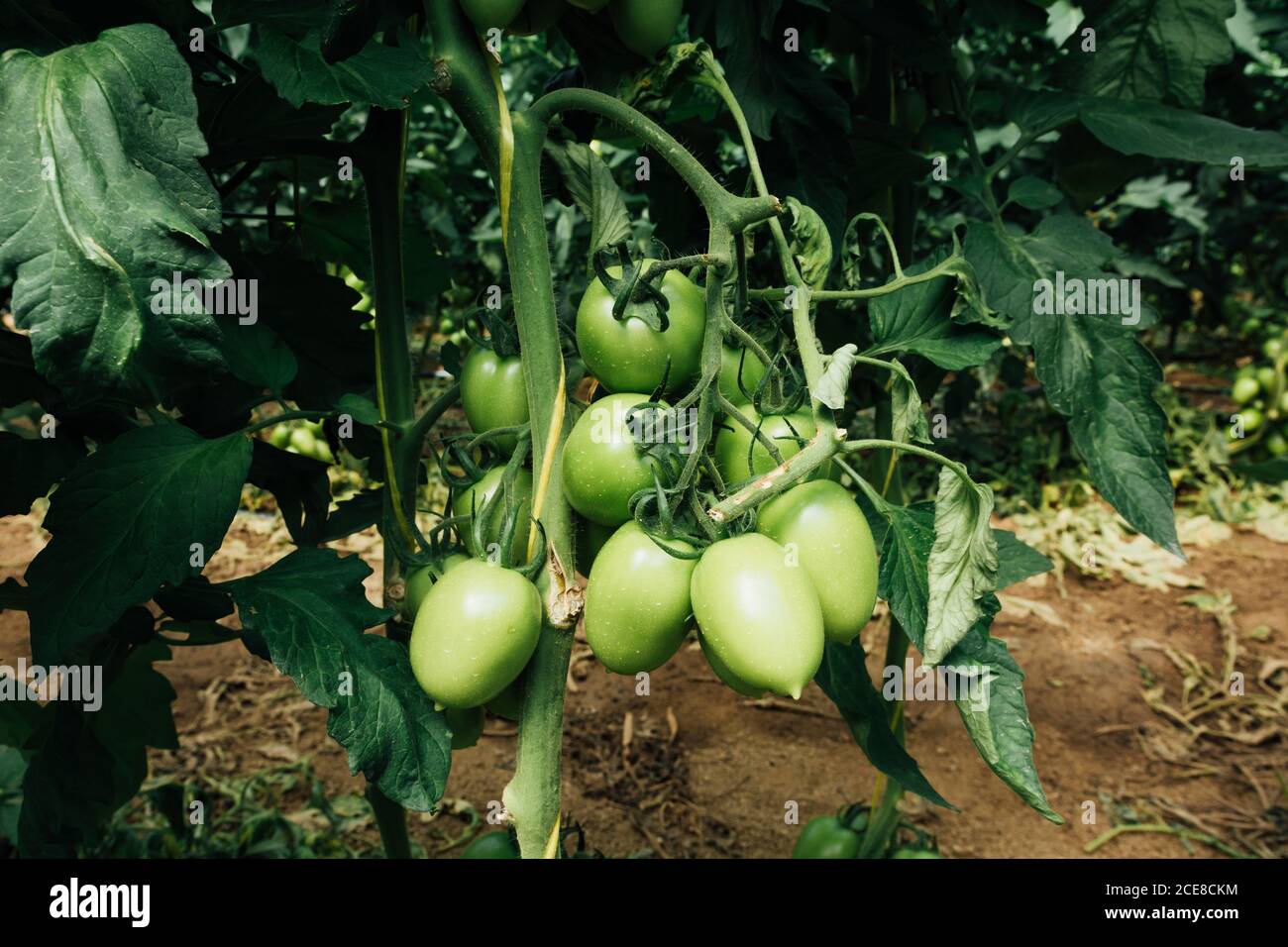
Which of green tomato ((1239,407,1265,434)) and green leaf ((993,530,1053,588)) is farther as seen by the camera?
green tomato ((1239,407,1265,434))

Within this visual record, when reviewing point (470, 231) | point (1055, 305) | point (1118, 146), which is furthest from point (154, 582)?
point (470, 231)

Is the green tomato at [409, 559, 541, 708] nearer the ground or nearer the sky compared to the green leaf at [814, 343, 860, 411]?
nearer the ground

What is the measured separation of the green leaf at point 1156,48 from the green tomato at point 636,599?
873mm

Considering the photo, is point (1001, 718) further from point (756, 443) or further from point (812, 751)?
point (812, 751)

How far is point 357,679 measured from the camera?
0.72 m

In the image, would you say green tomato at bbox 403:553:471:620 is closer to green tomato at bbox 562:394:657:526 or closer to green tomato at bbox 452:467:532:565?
green tomato at bbox 452:467:532:565

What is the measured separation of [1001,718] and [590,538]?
1.07 ft

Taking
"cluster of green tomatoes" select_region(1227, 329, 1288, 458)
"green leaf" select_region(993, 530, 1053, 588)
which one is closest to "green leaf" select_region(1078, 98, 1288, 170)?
"green leaf" select_region(993, 530, 1053, 588)

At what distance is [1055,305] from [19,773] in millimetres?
1613

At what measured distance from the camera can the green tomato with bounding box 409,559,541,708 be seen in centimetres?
63

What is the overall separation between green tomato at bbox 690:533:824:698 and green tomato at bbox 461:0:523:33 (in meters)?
0.40

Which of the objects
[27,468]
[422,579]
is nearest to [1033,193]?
[422,579]

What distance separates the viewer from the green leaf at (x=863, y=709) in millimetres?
912

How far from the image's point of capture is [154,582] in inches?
28.0
